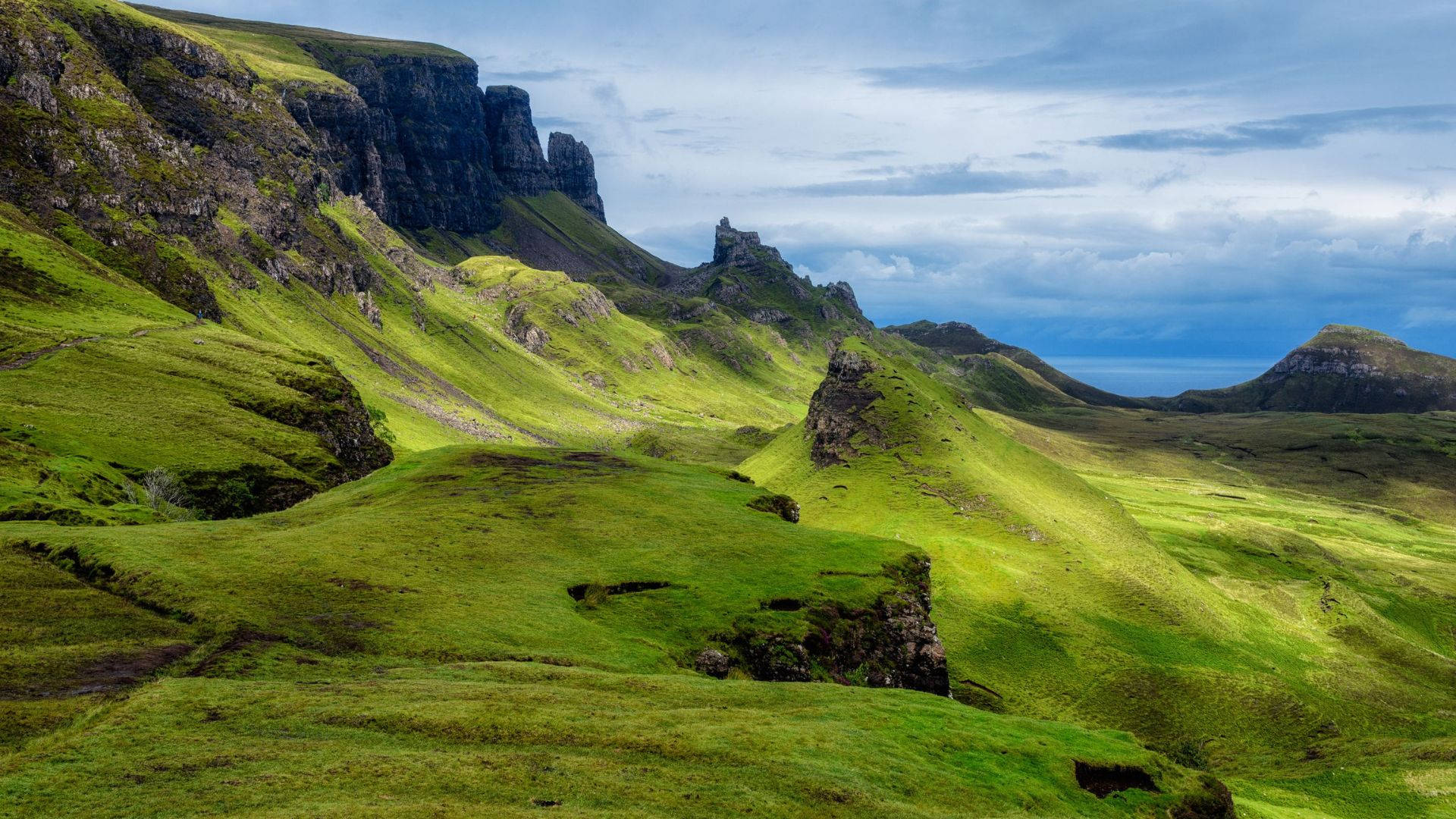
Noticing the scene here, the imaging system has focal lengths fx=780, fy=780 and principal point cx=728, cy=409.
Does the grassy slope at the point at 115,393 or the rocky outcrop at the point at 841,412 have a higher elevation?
the rocky outcrop at the point at 841,412

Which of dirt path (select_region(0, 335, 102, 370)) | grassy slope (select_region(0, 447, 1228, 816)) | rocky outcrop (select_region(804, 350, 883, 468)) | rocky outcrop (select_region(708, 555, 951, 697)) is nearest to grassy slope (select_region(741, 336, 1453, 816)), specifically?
rocky outcrop (select_region(804, 350, 883, 468))

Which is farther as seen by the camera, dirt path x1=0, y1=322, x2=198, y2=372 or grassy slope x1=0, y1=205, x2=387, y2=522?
dirt path x1=0, y1=322, x2=198, y2=372

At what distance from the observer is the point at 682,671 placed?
62.4 meters

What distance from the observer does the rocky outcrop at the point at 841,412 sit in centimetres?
17875

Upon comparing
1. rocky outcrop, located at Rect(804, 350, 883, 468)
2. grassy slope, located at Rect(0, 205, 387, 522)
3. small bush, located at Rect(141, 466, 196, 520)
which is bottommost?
Result: small bush, located at Rect(141, 466, 196, 520)

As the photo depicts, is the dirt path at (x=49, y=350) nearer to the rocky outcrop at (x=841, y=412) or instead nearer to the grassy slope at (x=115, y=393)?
the grassy slope at (x=115, y=393)

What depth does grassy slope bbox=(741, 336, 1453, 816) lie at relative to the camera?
363ft

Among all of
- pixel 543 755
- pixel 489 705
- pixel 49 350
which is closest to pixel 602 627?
pixel 489 705

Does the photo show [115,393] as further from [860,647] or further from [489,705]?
[860,647]

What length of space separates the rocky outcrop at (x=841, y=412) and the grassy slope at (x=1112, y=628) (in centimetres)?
378

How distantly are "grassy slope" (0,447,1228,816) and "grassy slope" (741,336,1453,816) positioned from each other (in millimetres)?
39822

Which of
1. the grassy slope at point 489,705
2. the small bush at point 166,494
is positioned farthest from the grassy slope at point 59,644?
the small bush at point 166,494

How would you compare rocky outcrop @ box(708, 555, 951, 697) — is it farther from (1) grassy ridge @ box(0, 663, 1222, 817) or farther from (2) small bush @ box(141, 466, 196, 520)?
(2) small bush @ box(141, 466, 196, 520)

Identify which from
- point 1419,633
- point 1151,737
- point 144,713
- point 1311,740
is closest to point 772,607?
point 144,713
